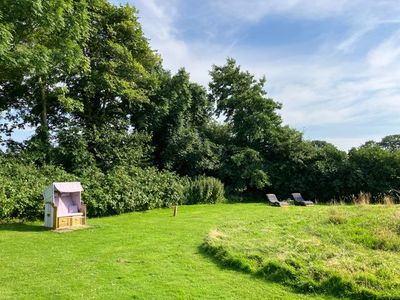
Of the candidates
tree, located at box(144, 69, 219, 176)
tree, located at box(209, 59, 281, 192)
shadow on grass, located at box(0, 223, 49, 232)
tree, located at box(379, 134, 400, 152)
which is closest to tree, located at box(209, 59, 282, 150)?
tree, located at box(209, 59, 281, 192)

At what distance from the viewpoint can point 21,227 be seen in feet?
37.8

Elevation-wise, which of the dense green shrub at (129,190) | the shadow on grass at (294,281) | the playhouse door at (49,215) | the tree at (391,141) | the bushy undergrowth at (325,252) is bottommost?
the shadow on grass at (294,281)

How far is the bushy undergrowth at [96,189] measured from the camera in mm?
12422

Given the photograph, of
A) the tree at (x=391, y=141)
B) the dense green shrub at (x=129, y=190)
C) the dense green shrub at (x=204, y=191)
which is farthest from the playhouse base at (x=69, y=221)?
the tree at (x=391, y=141)

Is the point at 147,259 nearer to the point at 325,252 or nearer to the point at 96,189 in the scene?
the point at 325,252

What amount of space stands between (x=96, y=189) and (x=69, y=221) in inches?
129

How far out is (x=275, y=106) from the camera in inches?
1004

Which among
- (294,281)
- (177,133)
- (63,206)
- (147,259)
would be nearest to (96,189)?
(63,206)

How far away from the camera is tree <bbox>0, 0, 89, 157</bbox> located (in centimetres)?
1303

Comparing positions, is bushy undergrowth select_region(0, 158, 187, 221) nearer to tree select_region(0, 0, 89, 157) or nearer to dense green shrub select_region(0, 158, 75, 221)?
dense green shrub select_region(0, 158, 75, 221)

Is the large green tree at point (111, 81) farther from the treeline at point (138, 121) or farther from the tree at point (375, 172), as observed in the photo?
the tree at point (375, 172)

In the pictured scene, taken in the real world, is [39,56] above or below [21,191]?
above

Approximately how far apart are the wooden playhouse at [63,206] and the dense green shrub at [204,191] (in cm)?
859

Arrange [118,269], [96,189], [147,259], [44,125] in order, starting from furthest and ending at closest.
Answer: [44,125] → [96,189] → [147,259] → [118,269]
